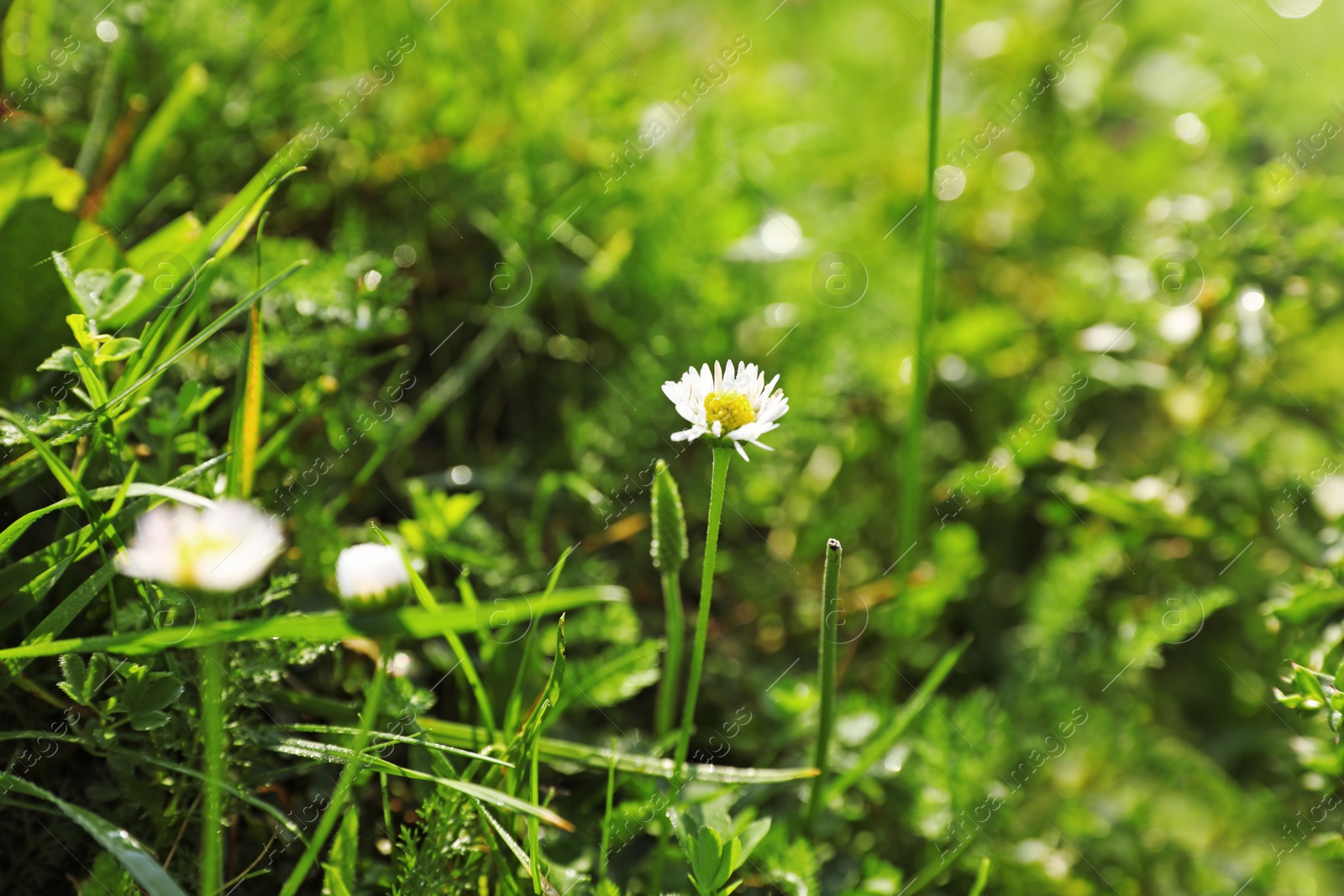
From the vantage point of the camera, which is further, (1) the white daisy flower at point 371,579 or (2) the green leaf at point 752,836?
(2) the green leaf at point 752,836

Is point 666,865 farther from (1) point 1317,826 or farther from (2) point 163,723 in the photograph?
(1) point 1317,826

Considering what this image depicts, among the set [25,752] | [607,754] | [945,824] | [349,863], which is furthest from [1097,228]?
[25,752]

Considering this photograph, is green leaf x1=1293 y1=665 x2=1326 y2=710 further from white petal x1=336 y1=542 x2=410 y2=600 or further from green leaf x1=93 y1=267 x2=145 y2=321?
green leaf x1=93 y1=267 x2=145 y2=321

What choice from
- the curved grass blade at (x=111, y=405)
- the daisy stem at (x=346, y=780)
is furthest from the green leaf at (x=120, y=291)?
the daisy stem at (x=346, y=780)

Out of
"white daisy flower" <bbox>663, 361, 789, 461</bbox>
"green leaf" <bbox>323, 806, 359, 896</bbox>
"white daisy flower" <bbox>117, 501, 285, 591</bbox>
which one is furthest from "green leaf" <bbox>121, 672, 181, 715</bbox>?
"white daisy flower" <bbox>663, 361, 789, 461</bbox>

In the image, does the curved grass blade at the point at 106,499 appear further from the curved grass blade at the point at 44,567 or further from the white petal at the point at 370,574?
the white petal at the point at 370,574

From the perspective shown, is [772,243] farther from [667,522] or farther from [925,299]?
[667,522]

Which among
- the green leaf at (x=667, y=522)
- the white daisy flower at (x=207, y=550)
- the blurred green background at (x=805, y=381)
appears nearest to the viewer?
the white daisy flower at (x=207, y=550)
